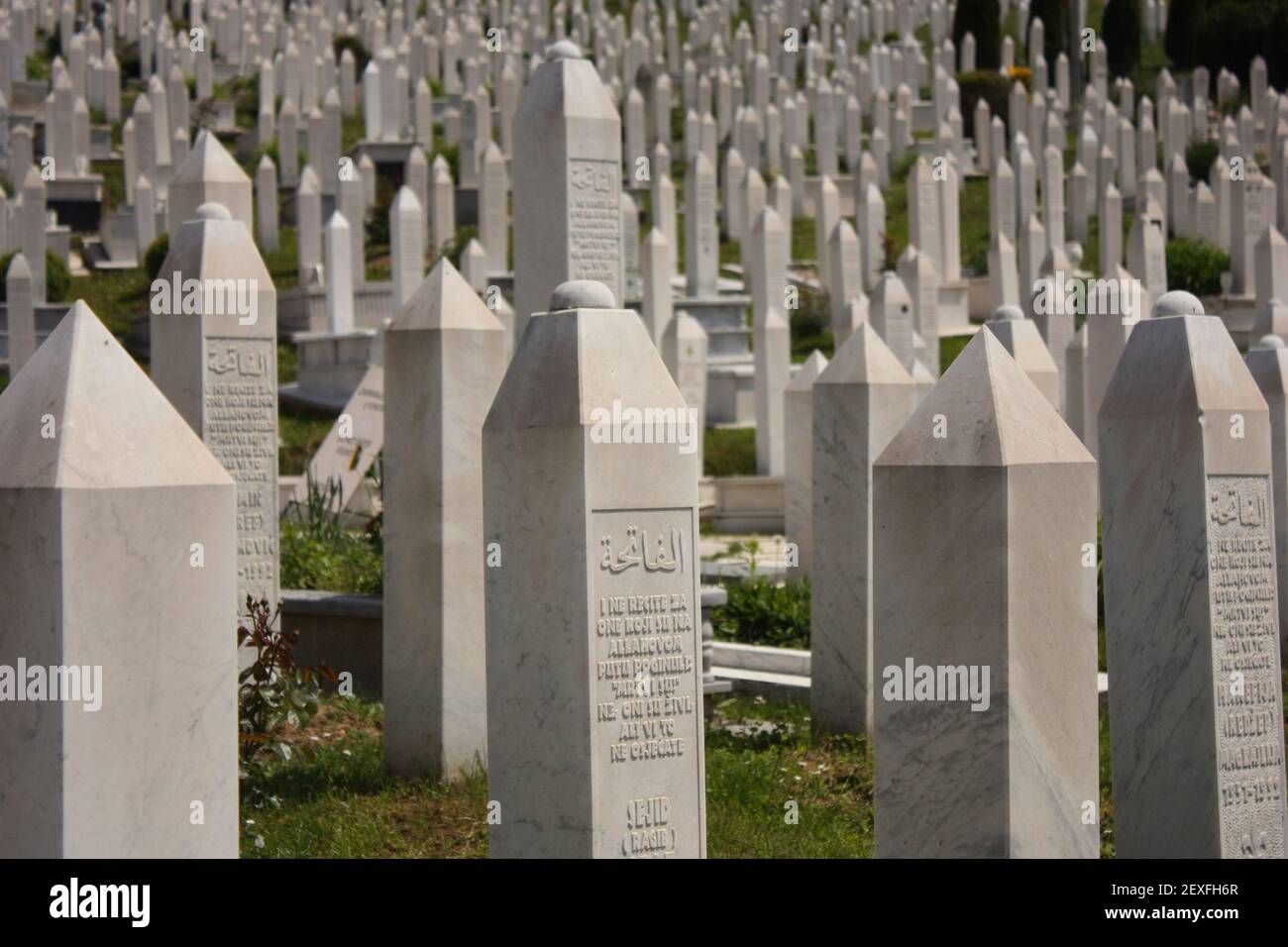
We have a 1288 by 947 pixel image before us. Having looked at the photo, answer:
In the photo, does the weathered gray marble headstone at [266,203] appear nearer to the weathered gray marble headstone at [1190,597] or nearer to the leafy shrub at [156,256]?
the leafy shrub at [156,256]

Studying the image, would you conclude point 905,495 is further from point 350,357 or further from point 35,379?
point 350,357

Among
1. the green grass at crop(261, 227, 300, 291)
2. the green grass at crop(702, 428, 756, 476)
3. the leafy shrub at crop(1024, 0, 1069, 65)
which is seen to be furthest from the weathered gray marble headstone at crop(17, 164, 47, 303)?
the leafy shrub at crop(1024, 0, 1069, 65)

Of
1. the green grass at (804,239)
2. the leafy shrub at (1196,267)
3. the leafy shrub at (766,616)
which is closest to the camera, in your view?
the leafy shrub at (766,616)

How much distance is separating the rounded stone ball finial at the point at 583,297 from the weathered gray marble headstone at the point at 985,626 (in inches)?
38.0

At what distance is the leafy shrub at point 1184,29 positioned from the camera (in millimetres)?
42312

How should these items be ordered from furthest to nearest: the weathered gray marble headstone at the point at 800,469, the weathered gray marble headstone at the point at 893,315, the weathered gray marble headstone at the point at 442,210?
the weathered gray marble headstone at the point at 442,210 → the weathered gray marble headstone at the point at 893,315 → the weathered gray marble headstone at the point at 800,469

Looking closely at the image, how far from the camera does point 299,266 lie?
25.1 meters

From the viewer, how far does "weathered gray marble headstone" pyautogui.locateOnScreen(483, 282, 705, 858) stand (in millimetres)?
5102

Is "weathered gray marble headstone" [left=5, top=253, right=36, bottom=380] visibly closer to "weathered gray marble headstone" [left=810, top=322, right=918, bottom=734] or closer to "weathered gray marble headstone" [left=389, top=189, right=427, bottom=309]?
"weathered gray marble headstone" [left=389, top=189, right=427, bottom=309]

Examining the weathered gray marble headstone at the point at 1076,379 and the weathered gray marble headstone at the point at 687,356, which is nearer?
the weathered gray marble headstone at the point at 1076,379

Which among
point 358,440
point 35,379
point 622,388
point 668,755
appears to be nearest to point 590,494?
point 622,388

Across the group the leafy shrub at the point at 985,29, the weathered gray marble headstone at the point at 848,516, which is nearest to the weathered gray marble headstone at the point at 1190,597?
the weathered gray marble headstone at the point at 848,516

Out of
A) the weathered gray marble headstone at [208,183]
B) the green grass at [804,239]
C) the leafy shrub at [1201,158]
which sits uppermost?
the leafy shrub at [1201,158]
